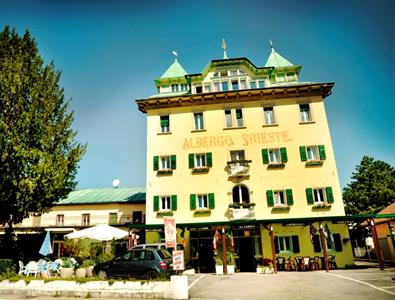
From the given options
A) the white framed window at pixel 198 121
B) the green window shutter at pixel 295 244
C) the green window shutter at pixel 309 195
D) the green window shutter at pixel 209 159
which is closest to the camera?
the green window shutter at pixel 295 244

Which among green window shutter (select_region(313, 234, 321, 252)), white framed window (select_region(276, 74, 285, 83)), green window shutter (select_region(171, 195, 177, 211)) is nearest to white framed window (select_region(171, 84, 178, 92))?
white framed window (select_region(276, 74, 285, 83))

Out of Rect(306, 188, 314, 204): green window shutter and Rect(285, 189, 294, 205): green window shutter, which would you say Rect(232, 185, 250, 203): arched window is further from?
Rect(306, 188, 314, 204): green window shutter

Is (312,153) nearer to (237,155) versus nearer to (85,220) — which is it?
(237,155)

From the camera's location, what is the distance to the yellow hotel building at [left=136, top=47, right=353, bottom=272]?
21500 millimetres

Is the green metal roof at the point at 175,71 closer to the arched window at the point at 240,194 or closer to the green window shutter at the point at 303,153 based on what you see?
the arched window at the point at 240,194

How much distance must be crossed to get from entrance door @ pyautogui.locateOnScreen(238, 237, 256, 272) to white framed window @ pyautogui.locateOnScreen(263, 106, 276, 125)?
33.2 ft

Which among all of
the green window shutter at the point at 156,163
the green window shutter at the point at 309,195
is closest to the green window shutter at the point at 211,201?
the green window shutter at the point at 156,163

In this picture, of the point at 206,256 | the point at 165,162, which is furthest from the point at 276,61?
the point at 206,256

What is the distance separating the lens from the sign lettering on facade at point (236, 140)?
2381 centimetres

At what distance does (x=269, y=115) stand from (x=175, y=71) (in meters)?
11.3

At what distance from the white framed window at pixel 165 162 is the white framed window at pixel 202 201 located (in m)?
3.74

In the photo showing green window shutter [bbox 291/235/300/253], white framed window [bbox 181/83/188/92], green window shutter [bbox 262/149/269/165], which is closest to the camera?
green window shutter [bbox 291/235/300/253]

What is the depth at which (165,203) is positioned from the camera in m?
23.1

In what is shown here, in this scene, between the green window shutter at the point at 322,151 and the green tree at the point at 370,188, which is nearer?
the green window shutter at the point at 322,151
